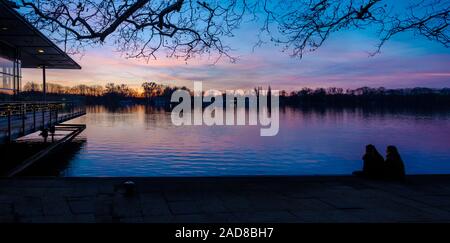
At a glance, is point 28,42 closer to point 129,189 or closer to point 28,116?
point 28,116

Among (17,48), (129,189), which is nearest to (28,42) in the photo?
(17,48)

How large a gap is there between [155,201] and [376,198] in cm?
463

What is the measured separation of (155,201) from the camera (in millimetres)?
8570

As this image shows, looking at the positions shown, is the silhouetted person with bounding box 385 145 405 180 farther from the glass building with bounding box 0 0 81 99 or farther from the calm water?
the glass building with bounding box 0 0 81 99

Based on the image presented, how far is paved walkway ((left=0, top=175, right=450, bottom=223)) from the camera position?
24.5ft

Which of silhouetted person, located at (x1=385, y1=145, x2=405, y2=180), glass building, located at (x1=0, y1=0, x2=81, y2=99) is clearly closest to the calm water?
glass building, located at (x1=0, y1=0, x2=81, y2=99)

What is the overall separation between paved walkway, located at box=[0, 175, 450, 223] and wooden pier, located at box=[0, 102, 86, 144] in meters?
5.51

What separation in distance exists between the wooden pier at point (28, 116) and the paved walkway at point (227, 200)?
5511mm

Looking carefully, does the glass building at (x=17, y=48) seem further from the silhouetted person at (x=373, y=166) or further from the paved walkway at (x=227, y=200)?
the silhouetted person at (x=373, y=166)

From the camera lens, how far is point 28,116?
21.3m

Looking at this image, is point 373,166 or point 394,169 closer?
point 394,169

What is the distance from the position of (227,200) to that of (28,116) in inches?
633
